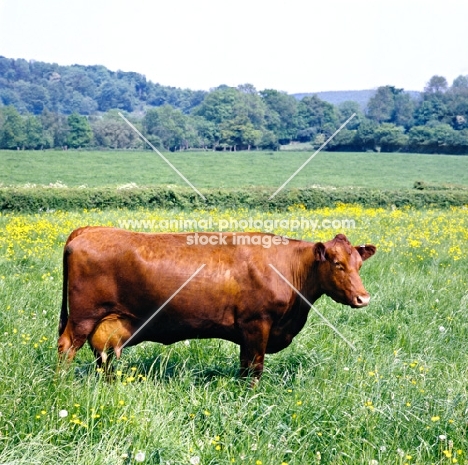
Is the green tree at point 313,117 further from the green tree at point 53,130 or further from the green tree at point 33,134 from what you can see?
the green tree at point 33,134

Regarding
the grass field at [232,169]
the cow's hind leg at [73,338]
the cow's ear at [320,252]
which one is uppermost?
the cow's ear at [320,252]

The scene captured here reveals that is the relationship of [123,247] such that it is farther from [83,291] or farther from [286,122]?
[286,122]

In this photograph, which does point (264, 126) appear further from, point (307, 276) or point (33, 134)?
point (307, 276)

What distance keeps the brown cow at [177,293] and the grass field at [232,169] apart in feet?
123

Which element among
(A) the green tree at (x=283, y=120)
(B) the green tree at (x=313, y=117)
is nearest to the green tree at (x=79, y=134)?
(A) the green tree at (x=283, y=120)

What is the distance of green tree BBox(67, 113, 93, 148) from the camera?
7194 cm

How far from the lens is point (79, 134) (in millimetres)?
71938

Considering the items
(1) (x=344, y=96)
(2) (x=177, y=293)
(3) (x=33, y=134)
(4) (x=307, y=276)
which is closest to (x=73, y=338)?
(2) (x=177, y=293)

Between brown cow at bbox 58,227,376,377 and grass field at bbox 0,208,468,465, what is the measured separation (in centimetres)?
32

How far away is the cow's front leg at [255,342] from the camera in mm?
5402

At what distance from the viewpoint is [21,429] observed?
13.9ft

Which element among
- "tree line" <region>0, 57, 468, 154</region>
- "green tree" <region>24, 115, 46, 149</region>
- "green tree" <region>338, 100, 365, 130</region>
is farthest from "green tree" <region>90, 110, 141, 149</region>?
"green tree" <region>338, 100, 365, 130</region>

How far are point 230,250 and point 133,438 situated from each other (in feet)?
6.38

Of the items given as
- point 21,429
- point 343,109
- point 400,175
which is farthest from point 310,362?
point 343,109
